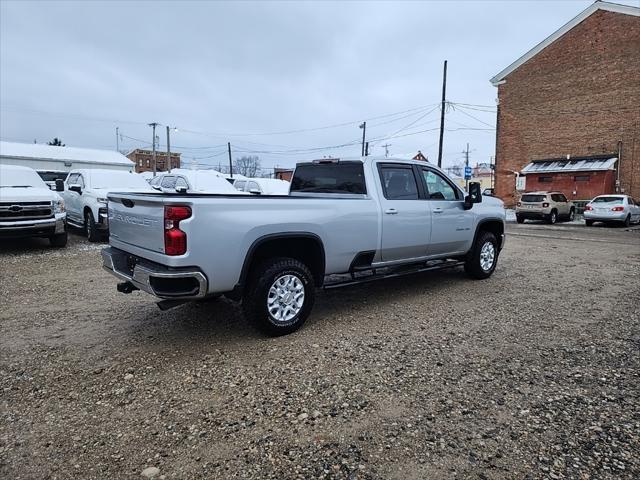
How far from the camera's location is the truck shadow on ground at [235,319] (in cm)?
438

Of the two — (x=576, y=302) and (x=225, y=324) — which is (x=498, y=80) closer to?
(x=576, y=302)

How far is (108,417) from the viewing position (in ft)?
9.66

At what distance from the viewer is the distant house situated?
130 feet

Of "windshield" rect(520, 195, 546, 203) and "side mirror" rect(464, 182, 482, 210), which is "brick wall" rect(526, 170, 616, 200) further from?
"side mirror" rect(464, 182, 482, 210)

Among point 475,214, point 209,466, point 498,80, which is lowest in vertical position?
point 209,466

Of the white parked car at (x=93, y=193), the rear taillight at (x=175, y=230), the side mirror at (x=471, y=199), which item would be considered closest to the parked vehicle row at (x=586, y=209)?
the side mirror at (x=471, y=199)

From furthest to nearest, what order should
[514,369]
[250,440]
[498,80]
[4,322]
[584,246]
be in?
[498,80] → [584,246] → [4,322] → [514,369] → [250,440]

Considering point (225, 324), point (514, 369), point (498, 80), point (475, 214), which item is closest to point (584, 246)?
point (475, 214)

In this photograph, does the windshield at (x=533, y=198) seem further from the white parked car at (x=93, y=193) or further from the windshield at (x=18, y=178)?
the windshield at (x=18, y=178)

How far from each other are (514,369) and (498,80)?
31287 millimetres

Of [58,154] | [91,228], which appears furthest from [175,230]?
[58,154]

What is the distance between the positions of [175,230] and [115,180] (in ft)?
29.3

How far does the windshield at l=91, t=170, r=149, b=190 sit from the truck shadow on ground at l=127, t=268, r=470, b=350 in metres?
7.18

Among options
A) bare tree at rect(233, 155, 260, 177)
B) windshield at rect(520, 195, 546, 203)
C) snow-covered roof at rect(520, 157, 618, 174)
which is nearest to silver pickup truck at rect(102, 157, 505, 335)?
windshield at rect(520, 195, 546, 203)
